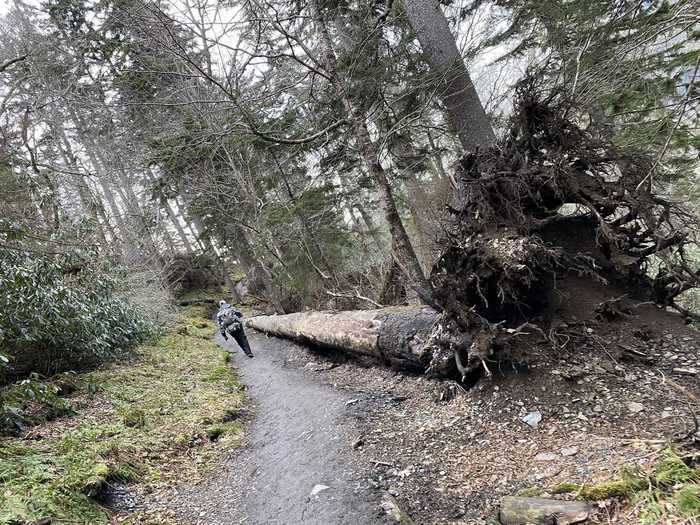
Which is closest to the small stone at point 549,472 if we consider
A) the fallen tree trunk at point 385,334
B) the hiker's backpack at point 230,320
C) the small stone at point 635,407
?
the small stone at point 635,407

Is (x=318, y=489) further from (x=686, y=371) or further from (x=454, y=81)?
(x=454, y=81)

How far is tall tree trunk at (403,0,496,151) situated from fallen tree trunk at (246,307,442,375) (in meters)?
3.37

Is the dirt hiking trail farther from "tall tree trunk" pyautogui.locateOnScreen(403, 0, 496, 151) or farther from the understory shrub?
"tall tree trunk" pyautogui.locateOnScreen(403, 0, 496, 151)

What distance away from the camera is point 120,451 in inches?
154

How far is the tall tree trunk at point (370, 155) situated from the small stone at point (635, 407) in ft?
11.1

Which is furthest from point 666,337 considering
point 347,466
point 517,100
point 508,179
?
point 347,466

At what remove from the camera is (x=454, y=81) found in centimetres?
A: 621

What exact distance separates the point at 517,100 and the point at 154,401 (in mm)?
6574

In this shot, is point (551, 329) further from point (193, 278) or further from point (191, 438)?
point (193, 278)

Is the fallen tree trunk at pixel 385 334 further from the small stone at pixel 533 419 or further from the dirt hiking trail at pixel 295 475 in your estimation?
the small stone at pixel 533 419

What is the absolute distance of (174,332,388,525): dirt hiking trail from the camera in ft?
8.98

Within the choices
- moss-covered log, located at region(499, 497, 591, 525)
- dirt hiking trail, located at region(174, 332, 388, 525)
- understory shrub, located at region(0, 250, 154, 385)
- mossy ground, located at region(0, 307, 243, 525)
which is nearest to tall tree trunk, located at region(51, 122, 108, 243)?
understory shrub, located at region(0, 250, 154, 385)

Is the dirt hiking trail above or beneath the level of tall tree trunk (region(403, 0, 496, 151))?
beneath

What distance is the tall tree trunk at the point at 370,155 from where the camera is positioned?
608 cm
